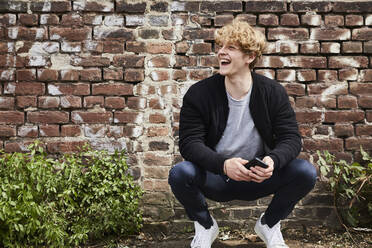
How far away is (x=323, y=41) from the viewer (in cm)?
353

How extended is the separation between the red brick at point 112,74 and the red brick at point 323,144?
160cm

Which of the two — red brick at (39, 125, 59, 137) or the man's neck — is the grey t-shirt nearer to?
the man's neck

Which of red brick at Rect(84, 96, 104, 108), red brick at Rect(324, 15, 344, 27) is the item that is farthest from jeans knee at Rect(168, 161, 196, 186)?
red brick at Rect(324, 15, 344, 27)

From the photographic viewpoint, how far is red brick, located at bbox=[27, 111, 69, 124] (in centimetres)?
354

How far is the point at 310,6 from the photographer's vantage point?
3516mm

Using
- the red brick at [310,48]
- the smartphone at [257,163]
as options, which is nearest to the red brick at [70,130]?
the smartphone at [257,163]

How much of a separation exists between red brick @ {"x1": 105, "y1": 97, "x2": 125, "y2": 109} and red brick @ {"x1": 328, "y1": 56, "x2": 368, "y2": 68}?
5.64 feet

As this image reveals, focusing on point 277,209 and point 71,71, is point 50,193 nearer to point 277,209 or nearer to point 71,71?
point 71,71

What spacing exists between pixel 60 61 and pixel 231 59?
1.44 meters

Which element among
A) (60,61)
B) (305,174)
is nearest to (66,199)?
(60,61)

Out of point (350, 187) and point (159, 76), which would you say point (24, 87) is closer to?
point (159, 76)

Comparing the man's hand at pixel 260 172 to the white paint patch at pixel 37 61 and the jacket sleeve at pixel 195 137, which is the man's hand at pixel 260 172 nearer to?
the jacket sleeve at pixel 195 137

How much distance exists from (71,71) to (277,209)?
193cm

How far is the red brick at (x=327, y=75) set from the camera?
3549mm
